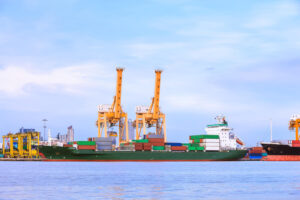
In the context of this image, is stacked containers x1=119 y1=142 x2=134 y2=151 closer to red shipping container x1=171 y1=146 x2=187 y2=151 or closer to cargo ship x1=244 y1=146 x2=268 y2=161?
red shipping container x1=171 y1=146 x2=187 y2=151

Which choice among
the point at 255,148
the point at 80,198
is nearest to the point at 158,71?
the point at 255,148

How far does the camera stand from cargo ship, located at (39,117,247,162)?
9912 centimetres

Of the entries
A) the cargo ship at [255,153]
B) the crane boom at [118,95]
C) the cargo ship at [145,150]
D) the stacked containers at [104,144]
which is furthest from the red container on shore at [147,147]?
the cargo ship at [255,153]

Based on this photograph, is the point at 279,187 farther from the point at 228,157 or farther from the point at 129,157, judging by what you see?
the point at 228,157

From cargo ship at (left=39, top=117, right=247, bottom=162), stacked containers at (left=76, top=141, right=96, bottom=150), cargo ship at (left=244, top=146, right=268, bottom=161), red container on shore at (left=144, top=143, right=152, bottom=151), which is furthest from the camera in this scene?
cargo ship at (left=244, top=146, right=268, bottom=161)

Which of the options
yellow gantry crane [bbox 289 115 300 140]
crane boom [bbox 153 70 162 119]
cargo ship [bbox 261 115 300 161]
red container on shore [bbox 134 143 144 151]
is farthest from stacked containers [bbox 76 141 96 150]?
yellow gantry crane [bbox 289 115 300 140]

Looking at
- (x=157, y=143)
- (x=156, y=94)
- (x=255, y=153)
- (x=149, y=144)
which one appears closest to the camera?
(x=149, y=144)

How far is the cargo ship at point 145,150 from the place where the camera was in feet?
325

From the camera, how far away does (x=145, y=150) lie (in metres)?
101

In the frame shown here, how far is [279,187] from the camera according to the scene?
38312 millimetres

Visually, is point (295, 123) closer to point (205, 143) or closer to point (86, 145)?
point (205, 143)

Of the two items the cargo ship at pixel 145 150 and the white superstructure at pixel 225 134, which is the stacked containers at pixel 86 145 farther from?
the white superstructure at pixel 225 134

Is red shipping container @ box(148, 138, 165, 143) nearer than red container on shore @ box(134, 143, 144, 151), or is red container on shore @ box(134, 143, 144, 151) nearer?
red container on shore @ box(134, 143, 144, 151)

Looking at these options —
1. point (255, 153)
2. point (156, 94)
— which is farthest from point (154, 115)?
point (255, 153)
